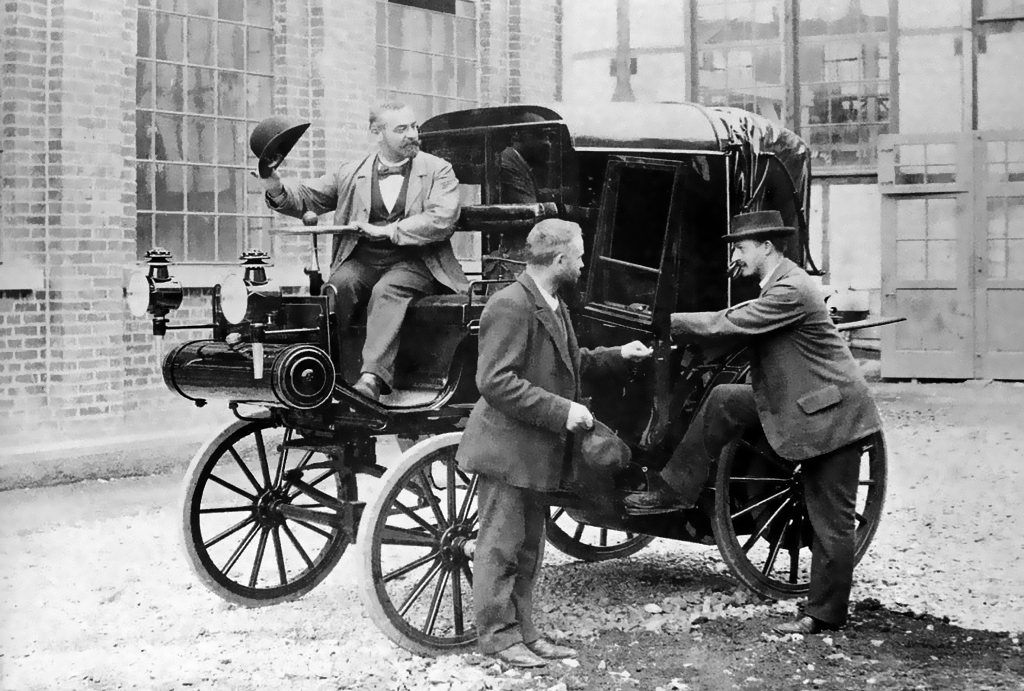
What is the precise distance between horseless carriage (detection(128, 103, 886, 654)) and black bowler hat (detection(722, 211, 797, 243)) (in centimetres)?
25

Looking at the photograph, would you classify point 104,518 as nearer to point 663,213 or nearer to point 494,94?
point 663,213

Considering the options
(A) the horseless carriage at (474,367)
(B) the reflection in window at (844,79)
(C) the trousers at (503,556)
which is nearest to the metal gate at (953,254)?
(B) the reflection in window at (844,79)

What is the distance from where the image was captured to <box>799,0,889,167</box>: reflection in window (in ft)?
37.7

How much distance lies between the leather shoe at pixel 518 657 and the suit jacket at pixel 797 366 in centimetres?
123

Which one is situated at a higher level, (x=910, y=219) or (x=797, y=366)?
(x=910, y=219)

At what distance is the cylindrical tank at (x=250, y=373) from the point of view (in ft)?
14.2

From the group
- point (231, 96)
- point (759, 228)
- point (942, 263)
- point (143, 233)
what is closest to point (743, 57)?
point (942, 263)

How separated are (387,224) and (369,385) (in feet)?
2.34

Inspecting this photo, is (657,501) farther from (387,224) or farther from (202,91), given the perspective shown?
(202,91)

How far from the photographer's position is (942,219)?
34.1ft

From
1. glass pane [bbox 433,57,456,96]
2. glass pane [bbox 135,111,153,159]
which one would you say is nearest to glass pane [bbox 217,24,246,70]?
glass pane [bbox 135,111,153,159]

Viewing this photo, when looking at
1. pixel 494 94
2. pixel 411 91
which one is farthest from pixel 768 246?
pixel 494 94

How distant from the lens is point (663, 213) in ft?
16.5

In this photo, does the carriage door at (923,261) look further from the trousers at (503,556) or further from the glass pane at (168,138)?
the trousers at (503,556)
